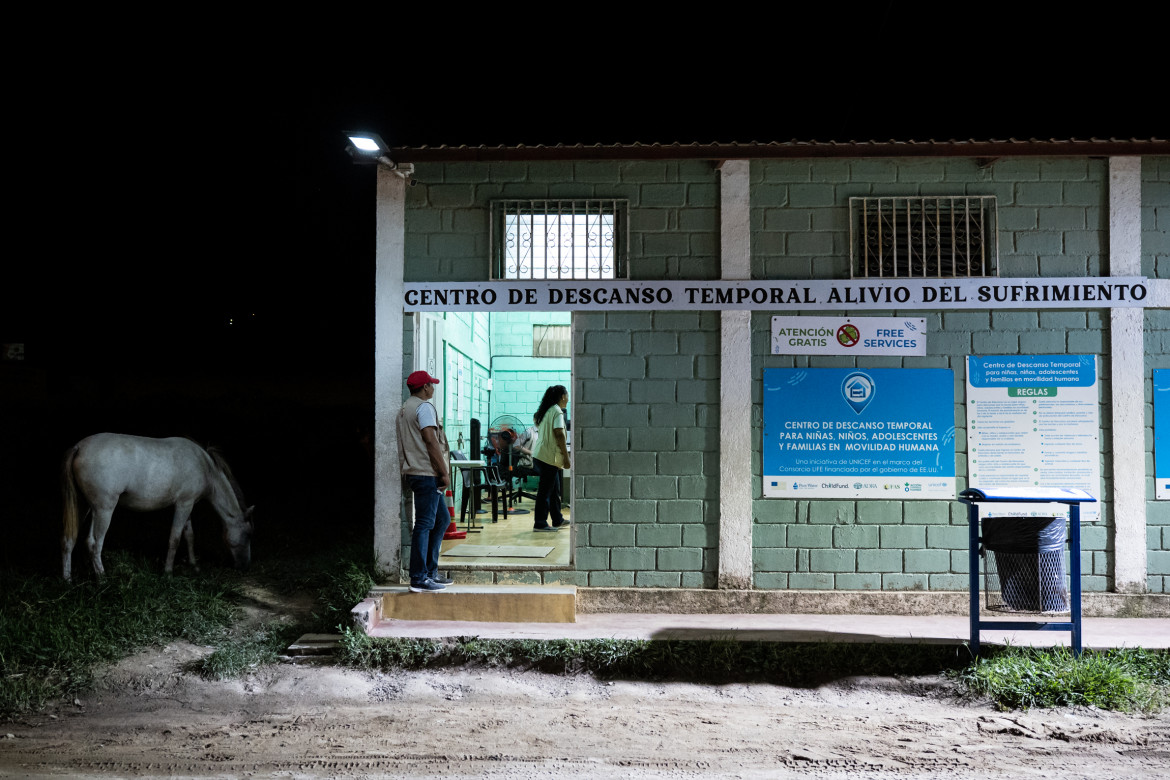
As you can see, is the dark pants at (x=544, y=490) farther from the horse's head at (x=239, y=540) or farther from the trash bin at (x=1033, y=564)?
the trash bin at (x=1033, y=564)

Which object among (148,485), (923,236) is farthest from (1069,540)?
(148,485)

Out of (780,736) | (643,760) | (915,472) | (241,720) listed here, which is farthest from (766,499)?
(241,720)

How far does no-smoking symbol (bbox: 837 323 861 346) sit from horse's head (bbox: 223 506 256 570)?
20.8 feet

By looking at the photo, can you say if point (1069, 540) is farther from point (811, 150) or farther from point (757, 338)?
point (811, 150)

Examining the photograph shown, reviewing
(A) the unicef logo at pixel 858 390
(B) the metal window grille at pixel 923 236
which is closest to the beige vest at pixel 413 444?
(A) the unicef logo at pixel 858 390

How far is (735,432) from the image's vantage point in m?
7.38

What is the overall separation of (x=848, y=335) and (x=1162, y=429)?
8.92ft

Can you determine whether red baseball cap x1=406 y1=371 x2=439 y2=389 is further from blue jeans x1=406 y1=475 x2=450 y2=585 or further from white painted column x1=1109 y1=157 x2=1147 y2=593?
white painted column x1=1109 y1=157 x2=1147 y2=593

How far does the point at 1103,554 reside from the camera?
23.7 ft

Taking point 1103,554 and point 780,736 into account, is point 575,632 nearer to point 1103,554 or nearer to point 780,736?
point 780,736

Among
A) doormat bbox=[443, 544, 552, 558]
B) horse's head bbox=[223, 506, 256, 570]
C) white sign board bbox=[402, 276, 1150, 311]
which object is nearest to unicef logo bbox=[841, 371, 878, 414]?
white sign board bbox=[402, 276, 1150, 311]

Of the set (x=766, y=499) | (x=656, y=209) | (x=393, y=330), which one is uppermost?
(x=656, y=209)

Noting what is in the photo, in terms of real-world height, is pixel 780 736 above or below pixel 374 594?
below

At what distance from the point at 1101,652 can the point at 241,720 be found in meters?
5.96
